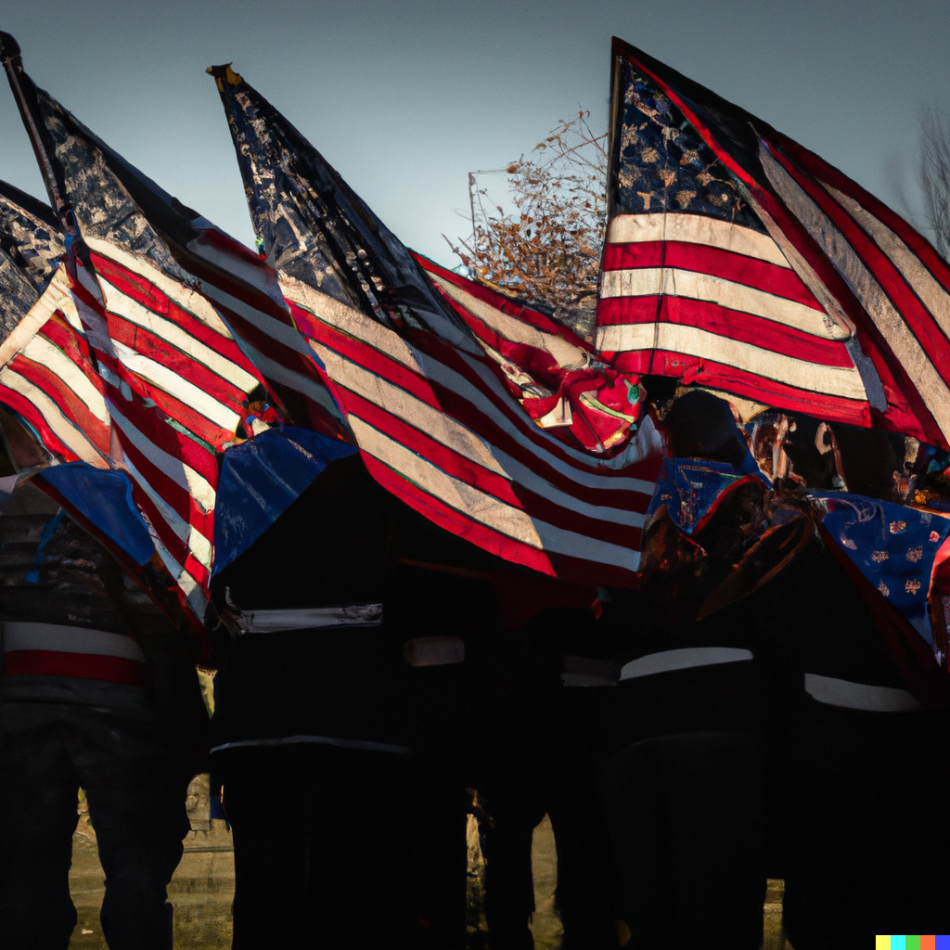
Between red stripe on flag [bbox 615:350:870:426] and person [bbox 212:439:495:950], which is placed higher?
red stripe on flag [bbox 615:350:870:426]

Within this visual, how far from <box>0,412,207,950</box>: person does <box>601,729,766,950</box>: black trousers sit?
1827 millimetres

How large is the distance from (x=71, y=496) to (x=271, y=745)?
138 cm

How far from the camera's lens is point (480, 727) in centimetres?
363

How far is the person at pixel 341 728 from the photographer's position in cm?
308

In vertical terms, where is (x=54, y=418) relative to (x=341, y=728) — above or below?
above

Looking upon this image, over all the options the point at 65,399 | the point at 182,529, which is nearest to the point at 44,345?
the point at 65,399

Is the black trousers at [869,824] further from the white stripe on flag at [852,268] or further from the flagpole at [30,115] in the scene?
the flagpole at [30,115]

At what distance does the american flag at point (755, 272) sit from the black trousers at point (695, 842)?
1.37 m

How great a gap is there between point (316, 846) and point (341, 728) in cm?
40

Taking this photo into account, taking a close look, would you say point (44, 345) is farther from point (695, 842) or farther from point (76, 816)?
point (695, 842)

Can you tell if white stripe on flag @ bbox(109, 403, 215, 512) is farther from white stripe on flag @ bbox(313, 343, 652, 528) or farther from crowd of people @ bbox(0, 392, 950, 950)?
white stripe on flag @ bbox(313, 343, 652, 528)

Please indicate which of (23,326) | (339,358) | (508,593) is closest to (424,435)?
(339,358)

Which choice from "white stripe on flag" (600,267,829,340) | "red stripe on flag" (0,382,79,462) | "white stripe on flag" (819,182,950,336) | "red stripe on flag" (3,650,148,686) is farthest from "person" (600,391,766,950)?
"red stripe on flag" (0,382,79,462)

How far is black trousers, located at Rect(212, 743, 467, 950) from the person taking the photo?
10.00ft
